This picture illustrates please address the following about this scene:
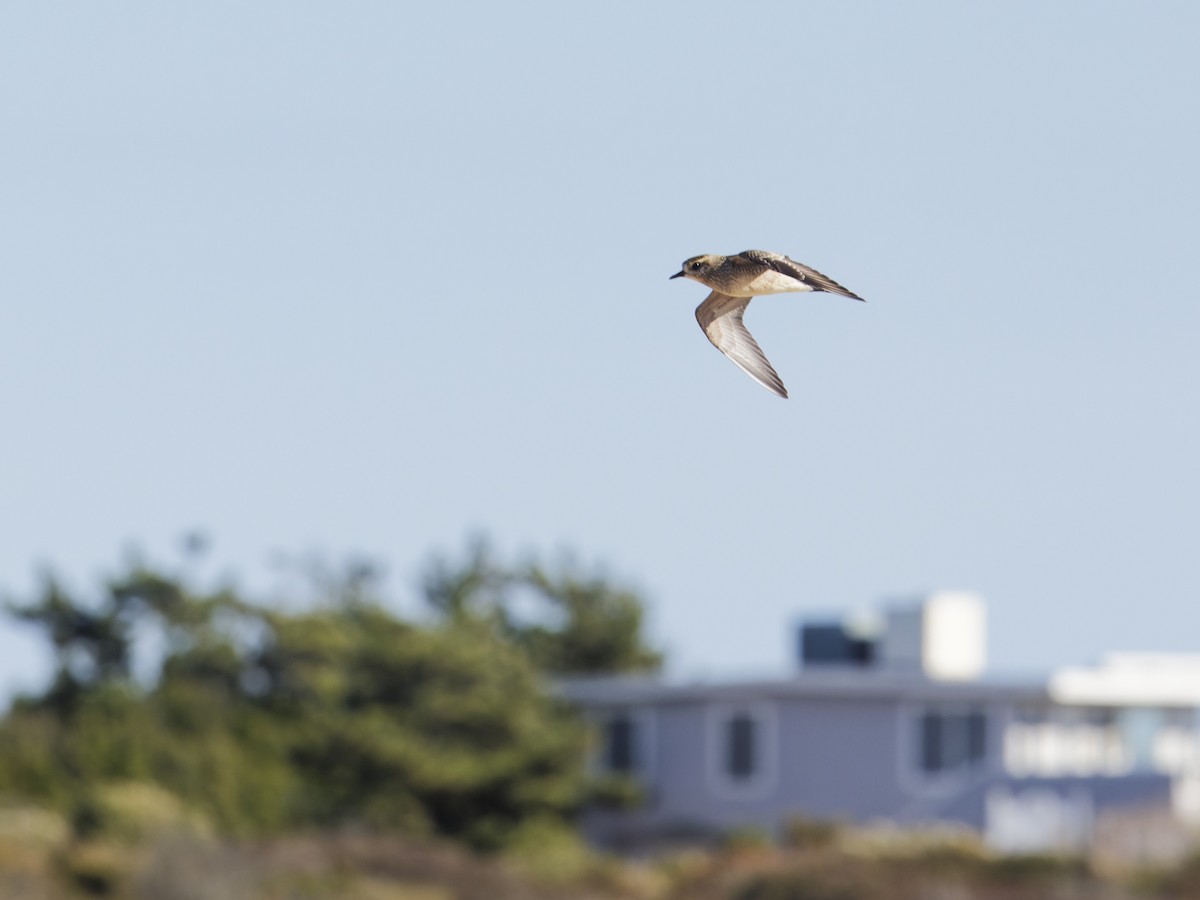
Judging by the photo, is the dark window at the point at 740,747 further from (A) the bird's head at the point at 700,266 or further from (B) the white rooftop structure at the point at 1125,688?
(A) the bird's head at the point at 700,266

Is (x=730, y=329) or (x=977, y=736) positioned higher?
(x=730, y=329)

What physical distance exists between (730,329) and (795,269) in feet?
3.99

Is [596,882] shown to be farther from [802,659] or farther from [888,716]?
[802,659]

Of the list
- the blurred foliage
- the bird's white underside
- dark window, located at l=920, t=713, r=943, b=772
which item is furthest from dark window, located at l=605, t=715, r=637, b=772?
the bird's white underside

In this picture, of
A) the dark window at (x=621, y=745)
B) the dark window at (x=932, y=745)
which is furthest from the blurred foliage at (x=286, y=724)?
the dark window at (x=932, y=745)

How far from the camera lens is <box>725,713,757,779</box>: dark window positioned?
41.7 m

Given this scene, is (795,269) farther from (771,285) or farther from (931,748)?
(931,748)

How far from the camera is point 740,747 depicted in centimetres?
4200

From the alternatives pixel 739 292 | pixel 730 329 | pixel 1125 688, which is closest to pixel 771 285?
pixel 739 292

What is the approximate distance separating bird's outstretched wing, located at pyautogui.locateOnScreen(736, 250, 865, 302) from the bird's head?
0.17 m

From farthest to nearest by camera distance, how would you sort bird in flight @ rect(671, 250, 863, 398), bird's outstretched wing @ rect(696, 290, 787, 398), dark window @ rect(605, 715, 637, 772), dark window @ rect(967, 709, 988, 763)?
dark window @ rect(605, 715, 637, 772), dark window @ rect(967, 709, 988, 763), bird's outstretched wing @ rect(696, 290, 787, 398), bird in flight @ rect(671, 250, 863, 398)

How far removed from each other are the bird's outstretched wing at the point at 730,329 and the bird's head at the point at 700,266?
90 millimetres

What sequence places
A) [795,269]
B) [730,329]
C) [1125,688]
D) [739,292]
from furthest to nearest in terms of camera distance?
[1125,688]
[730,329]
[739,292]
[795,269]

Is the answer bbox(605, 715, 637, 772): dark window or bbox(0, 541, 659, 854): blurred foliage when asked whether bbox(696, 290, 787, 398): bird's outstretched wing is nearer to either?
bbox(0, 541, 659, 854): blurred foliage
